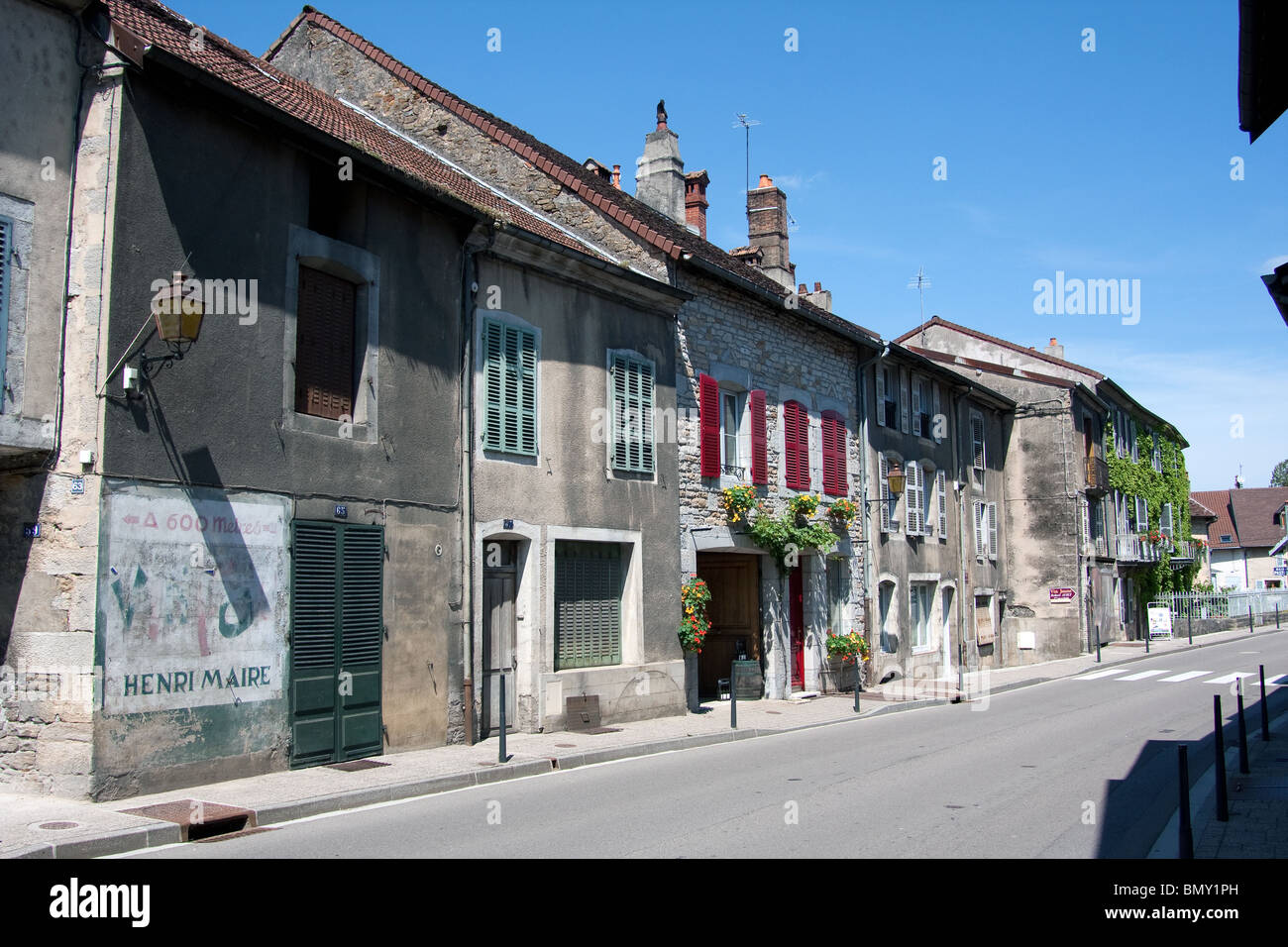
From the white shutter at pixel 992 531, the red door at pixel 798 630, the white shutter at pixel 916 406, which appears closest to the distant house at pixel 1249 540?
the white shutter at pixel 992 531

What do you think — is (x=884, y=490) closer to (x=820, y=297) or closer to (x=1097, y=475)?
(x=820, y=297)

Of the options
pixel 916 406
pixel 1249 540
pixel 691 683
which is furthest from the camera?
pixel 1249 540

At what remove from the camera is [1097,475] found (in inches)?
1334

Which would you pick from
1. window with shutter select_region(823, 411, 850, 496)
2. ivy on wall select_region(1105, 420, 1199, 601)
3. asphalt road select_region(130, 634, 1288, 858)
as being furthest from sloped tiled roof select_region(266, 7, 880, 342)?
ivy on wall select_region(1105, 420, 1199, 601)

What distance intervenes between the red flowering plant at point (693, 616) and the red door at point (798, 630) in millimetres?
3766

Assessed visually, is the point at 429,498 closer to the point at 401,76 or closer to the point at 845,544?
the point at 401,76

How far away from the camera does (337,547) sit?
35.9 ft

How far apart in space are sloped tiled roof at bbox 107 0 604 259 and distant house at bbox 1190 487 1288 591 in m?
63.1

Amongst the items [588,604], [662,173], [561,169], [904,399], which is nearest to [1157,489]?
[904,399]

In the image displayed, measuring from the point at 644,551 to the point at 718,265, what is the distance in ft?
16.0

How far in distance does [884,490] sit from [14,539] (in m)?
16.9

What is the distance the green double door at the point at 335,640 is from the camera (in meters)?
10.5

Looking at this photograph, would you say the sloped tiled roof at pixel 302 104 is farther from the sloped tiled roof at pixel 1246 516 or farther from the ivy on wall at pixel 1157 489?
the sloped tiled roof at pixel 1246 516

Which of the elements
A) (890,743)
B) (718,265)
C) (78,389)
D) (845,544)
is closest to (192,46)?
(78,389)
